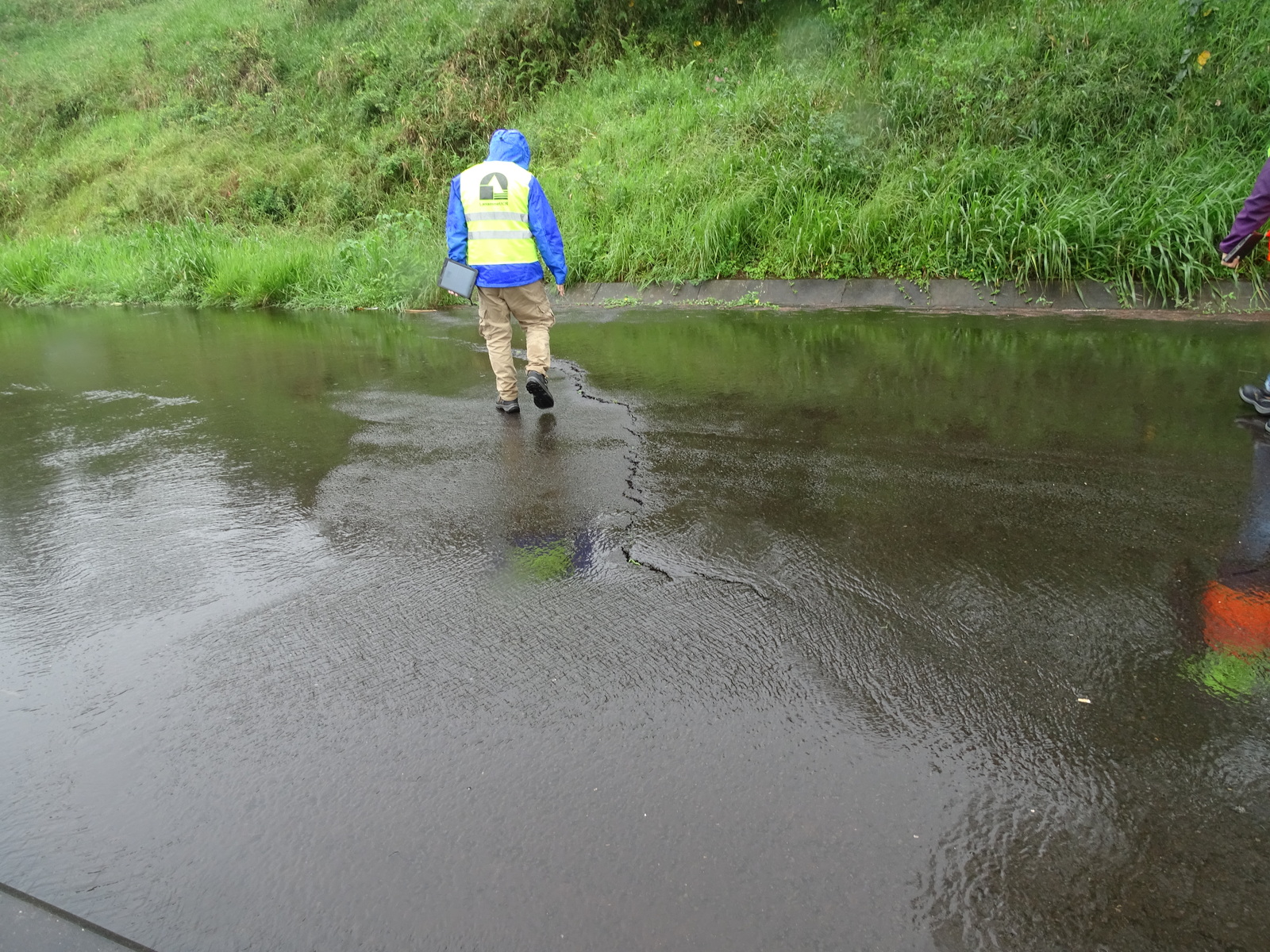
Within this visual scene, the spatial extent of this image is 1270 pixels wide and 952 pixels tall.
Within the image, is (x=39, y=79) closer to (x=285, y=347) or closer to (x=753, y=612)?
(x=285, y=347)

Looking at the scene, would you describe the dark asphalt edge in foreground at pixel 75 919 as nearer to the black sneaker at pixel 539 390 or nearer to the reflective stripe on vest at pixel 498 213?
the black sneaker at pixel 539 390

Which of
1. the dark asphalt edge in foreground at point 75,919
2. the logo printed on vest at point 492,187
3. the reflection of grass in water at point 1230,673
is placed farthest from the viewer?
the logo printed on vest at point 492,187

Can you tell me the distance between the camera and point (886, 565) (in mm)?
3809

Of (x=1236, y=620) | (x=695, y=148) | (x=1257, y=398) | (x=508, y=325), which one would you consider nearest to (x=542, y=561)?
(x=1236, y=620)

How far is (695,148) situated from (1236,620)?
34.0 feet

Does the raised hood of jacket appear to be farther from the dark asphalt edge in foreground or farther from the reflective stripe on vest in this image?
the dark asphalt edge in foreground

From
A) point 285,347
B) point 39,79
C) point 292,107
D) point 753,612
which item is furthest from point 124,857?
point 39,79

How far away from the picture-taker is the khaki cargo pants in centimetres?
641

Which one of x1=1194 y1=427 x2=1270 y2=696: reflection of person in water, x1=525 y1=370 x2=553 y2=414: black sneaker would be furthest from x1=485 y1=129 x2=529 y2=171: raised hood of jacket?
x1=1194 y1=427 x2=1270 y2=696: reflection of person in water

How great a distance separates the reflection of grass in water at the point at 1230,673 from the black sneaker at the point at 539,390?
429 centimetres

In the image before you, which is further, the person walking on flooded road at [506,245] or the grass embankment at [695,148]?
the grass embankment at [695,148]

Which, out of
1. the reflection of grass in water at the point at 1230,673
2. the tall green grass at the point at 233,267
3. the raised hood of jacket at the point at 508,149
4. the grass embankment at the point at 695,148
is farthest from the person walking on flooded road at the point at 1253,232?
the tall green grass at the point at 233,267

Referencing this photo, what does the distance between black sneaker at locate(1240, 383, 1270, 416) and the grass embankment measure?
11.5 ft

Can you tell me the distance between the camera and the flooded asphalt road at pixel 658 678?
2182 millimetres
